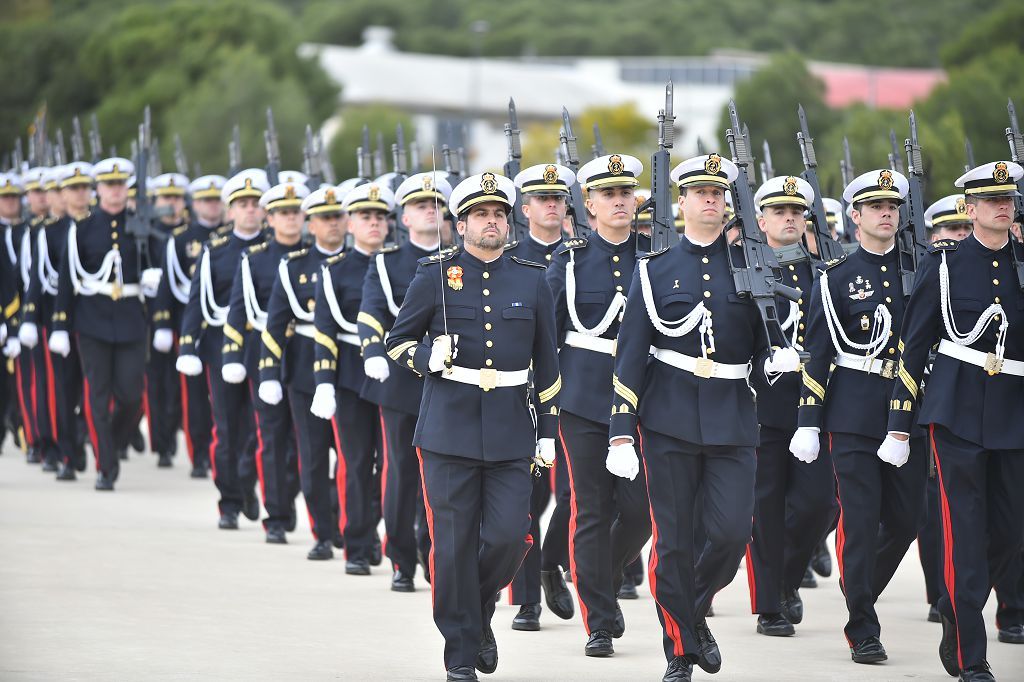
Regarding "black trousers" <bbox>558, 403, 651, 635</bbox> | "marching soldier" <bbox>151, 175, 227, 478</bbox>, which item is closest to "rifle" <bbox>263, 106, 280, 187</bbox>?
"marching soldier" <bbox>151, 175, 227, 478</bbox>

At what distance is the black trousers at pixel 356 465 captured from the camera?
1110 centimetres

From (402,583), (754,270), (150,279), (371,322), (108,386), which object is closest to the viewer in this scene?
(754,270)

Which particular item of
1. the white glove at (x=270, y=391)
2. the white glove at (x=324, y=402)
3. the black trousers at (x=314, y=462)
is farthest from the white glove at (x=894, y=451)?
the white glove at (x=270, y=391)

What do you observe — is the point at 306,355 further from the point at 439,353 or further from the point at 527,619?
the point at 439,353

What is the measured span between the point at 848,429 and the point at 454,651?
2.28 metres

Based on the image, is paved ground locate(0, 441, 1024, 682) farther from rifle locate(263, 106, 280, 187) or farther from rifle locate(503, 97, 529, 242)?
rifle locate(263, 106, 280, 187)

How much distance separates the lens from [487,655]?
807 centimetres

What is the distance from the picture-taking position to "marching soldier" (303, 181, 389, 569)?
11078 mm

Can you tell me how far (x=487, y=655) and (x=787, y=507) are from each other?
2.32m

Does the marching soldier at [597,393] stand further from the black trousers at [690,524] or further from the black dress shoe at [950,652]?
the black dress shoe at [950,652]

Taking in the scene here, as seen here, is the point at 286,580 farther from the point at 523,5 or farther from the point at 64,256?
the point at 523,5

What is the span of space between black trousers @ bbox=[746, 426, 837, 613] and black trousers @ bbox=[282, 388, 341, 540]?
309 centimetres

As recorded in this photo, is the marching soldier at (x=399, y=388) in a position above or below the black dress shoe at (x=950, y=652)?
above

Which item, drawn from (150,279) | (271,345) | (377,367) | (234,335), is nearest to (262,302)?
(234,335)
